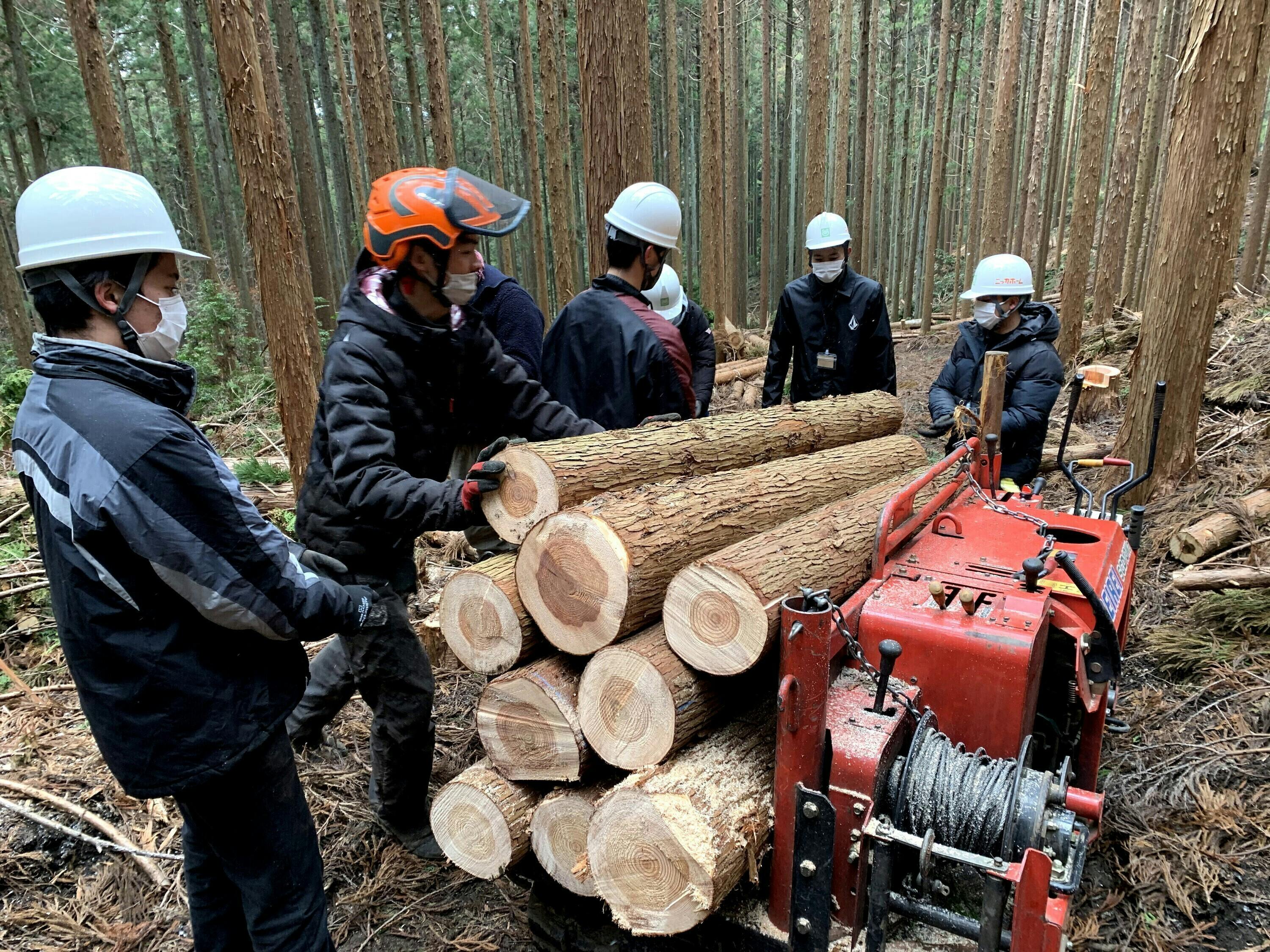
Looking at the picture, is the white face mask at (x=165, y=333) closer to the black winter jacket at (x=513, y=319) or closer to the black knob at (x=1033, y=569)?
the black winter jacket at (x=513, y=319)

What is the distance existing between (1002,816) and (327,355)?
254 cm

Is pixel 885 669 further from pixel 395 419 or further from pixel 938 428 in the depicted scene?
pixel 938 428

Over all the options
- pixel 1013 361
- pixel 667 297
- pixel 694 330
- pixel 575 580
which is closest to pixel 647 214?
pixel 694 330

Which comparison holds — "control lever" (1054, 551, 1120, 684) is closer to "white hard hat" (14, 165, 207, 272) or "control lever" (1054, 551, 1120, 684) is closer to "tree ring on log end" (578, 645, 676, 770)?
"tree ring on log end" (578, 645, 676, 770)

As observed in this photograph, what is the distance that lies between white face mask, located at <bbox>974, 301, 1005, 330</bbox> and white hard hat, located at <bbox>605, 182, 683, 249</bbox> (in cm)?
227

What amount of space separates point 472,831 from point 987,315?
4.27 m

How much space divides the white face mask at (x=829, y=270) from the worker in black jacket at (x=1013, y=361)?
0.86 meters

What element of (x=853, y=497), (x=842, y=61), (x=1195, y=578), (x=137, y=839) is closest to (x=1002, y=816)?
(x=853, y=497)

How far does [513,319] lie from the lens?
4.26 m

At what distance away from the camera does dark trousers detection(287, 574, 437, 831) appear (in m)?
2.87

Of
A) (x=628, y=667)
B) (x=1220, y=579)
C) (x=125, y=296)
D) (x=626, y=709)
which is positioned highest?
(x=125, y=296)

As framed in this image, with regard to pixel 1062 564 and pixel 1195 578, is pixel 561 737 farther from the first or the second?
pixel 1195 578

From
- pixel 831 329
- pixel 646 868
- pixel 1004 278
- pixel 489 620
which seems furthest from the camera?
pixel 831 329

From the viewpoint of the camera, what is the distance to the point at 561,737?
238 cm
